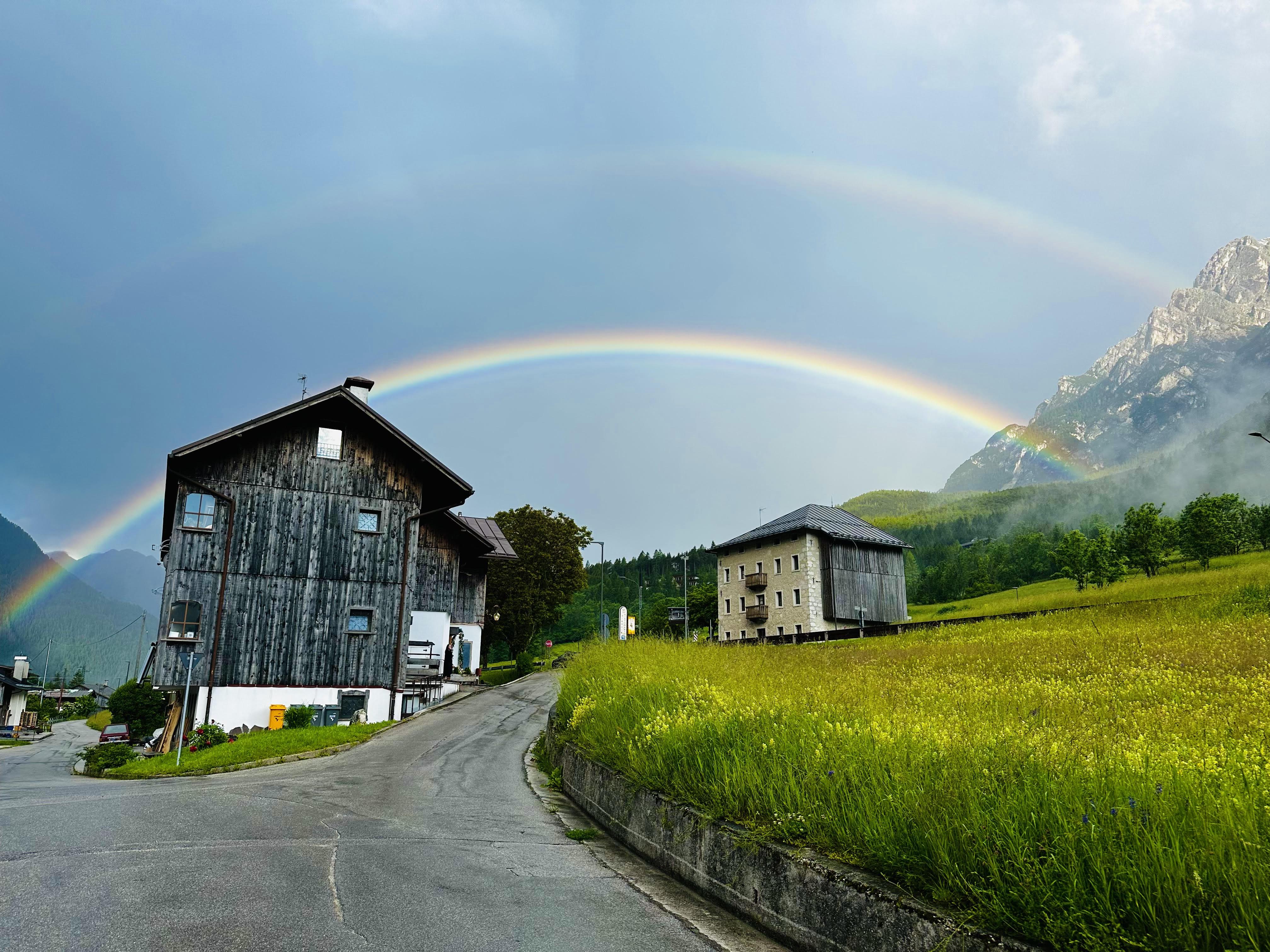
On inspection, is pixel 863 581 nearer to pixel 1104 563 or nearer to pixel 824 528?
pixel 824 528

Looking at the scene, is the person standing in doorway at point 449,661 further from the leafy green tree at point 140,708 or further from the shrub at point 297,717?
the leafy green tree at point 140,708

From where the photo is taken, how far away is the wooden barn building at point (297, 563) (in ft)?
91.9

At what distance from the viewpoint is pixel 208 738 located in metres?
25.0

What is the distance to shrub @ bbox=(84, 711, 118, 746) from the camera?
68250 mm

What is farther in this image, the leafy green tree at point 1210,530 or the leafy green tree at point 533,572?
the leafy green tree at point 1210,530

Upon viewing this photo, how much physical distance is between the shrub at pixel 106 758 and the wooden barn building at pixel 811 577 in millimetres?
39920

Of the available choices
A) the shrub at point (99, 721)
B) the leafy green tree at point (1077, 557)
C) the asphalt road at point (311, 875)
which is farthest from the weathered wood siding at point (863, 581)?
the shrub at point (99, 721)

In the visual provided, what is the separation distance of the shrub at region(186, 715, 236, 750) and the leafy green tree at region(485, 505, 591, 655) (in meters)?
33.0

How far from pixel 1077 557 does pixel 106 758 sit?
90226 millimetres

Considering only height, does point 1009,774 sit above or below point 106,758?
above

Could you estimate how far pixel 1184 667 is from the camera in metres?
13.7

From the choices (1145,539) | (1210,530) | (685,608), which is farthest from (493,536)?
(1210,530)

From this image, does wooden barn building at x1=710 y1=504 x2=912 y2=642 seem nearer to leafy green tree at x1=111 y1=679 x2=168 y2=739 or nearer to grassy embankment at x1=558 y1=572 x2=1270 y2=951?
leafy green tree at x1=111 y1=679 x2=168 y2=739

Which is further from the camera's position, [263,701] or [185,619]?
[263,701]
